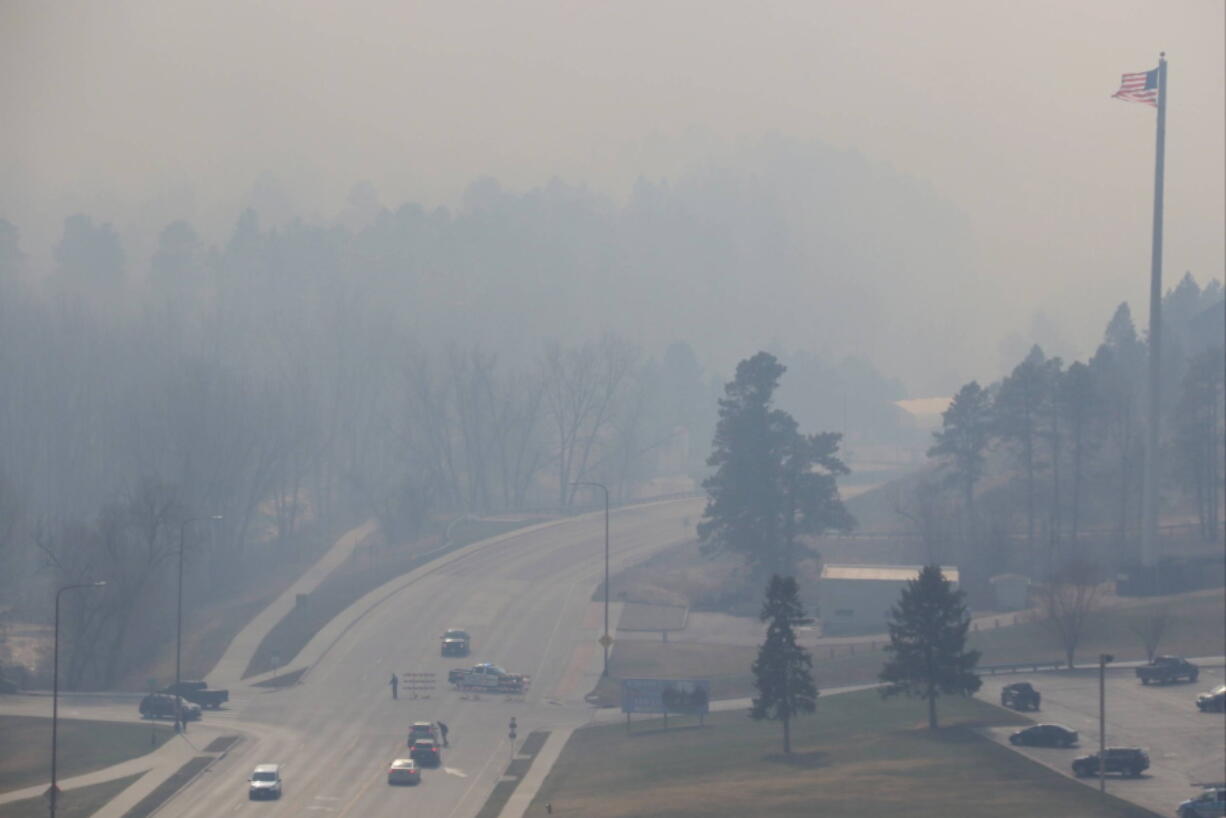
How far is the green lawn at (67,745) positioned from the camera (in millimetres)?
53406

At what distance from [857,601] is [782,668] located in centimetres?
2607

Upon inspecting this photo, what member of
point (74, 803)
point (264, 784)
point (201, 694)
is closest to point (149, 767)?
point (74, 803)

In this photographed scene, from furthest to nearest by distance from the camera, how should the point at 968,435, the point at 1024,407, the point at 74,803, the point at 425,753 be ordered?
the point at 968,435, the point at 1024,407, the point at 425,753, the point at 74,803

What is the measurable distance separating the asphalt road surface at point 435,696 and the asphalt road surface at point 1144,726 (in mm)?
18051

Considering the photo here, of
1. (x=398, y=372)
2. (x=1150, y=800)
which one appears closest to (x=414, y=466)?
(x=398, y=372)

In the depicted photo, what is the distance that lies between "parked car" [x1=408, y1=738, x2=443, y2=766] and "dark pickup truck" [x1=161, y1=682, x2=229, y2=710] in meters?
13.1

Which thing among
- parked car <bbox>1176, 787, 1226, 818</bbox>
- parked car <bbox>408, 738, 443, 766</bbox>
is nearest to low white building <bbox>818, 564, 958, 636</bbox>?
parked car <bbox>408, 738, 443, 766</bbox>

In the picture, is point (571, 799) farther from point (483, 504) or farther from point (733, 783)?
point (483, 504)

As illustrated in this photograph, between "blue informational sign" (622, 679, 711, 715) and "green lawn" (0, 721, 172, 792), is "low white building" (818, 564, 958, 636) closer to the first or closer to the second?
"blue informational sign" (622, 679, 711, 715)

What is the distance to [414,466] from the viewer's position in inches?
5202

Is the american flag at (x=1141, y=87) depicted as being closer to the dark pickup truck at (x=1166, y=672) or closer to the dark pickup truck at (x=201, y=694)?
the dark pickup truck at (x=1166, y=672)

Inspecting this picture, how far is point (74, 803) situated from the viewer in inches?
1955

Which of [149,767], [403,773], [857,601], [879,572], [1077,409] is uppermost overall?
[1077,409]

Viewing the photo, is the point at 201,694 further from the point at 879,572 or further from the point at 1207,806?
the point at 1207,806
